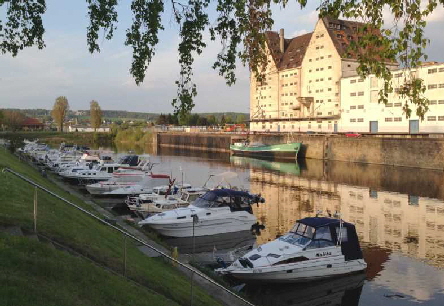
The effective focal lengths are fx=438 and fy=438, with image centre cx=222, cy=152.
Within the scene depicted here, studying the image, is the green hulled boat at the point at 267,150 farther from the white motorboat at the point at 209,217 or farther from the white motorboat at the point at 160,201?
the white motorboat at the point at 209,217

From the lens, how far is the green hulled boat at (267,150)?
3685 inches

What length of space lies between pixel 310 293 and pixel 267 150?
80768mm

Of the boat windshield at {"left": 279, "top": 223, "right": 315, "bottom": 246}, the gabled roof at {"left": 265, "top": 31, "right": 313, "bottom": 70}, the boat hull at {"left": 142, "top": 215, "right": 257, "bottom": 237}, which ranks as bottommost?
the boat hull at {"left": 142, "top": 215, "right": 257, "bottom": 237}

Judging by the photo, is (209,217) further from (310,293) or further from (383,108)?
(383,108)

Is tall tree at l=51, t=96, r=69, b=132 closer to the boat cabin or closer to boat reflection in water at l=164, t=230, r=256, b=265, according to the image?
the boat cabin

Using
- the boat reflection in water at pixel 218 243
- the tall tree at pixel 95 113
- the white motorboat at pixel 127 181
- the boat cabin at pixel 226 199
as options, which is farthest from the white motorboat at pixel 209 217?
the tall tree at pixel 95 113

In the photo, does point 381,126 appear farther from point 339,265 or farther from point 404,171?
point 339,265

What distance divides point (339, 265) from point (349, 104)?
252ft

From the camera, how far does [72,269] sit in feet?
35.1

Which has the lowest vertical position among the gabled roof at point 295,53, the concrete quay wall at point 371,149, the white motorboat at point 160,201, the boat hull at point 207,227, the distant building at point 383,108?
the boat hull at point 207,227

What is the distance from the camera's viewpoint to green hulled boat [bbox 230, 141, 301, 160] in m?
93.6

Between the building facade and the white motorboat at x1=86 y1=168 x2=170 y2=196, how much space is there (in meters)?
52.0

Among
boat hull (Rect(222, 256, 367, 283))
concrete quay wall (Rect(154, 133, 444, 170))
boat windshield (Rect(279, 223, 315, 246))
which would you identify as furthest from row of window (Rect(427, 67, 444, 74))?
boat windshield (Rect(279, 223, 315, 246))

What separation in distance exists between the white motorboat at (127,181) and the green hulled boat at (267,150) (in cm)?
4986
